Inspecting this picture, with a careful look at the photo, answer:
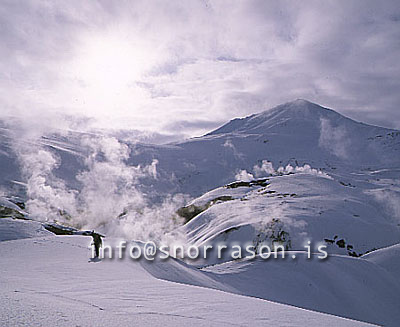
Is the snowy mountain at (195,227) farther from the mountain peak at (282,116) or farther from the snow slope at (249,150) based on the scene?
the mountain peak at (282,116)

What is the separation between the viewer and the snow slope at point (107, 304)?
3.50 meters

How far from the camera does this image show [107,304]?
178 inches

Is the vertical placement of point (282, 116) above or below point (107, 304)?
above

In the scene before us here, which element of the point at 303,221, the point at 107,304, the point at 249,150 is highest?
the point at 249,150

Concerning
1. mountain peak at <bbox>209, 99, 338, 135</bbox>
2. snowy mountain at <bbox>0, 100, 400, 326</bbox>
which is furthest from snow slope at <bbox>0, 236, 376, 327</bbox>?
mountain peak at <bbox>209, 99, 338, 135</bbox>

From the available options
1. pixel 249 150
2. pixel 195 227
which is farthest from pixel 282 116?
pixel 195 227

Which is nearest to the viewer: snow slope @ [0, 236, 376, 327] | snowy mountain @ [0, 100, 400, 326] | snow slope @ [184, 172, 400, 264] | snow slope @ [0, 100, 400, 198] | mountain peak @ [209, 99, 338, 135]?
snow slope @ [0, 236, 376, 327]

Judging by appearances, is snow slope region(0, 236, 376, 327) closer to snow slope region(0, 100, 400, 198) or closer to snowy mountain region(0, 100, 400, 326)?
snowy mountain region(0, 100, 400, 326)

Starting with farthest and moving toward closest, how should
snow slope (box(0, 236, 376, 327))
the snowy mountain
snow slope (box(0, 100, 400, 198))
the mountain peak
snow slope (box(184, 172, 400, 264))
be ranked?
the mountain peak < snow slope (box(0, 100, 400, 198)) < snow slope (box(184, 172, 400, 264)) < the snowy mountain < snow slope (box(0, 236, 376, 327))

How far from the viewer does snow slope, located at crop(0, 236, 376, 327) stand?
3502mm

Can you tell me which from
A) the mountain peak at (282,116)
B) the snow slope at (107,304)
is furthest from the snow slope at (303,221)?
the mountain peak at (282,116)

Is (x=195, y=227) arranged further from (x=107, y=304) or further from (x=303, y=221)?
(x=107, y=304)

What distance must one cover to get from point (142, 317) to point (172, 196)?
7259 cm

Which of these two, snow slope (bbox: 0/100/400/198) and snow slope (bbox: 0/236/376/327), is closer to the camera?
snow slope (bbox: 0/236/376/327)
